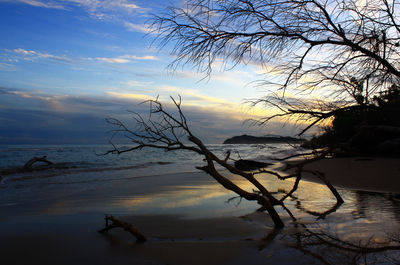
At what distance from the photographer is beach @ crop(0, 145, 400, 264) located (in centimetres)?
355

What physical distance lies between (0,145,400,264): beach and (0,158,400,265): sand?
0.04ft

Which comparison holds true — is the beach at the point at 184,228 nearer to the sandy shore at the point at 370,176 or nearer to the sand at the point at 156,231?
the sand at the point at 156,231

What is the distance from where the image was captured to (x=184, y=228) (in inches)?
191

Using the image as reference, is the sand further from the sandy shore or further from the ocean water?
the ocean water

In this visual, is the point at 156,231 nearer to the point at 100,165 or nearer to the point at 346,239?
the point at 346,239

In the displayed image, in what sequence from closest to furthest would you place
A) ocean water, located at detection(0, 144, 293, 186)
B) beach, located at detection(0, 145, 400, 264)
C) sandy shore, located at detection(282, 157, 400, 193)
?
beach, located at detection(0, 145, 400, 264), sandy shore, located at detection(282, 157, 400, 193), ocean water, located at detection(0, 144, 293, 186)

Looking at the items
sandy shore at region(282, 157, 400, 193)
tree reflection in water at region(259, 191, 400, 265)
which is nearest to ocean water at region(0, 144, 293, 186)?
tree reflection in water at region(259, 191, 400, 265)

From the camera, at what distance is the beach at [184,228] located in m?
3.55

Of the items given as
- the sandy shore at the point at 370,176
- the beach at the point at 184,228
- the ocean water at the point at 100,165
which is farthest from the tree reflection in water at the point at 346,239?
the sandy shore at the point at 370,176

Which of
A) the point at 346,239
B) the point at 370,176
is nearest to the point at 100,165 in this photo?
the point at 370,176

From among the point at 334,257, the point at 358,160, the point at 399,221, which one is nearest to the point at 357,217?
the point at 399,221

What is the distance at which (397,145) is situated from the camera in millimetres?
15141

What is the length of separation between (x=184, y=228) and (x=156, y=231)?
0.48m

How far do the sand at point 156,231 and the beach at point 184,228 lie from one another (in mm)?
13
